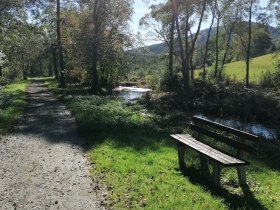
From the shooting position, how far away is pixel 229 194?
8219mm

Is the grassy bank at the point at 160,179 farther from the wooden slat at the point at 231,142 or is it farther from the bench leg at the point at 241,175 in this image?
the wooden slat at the point at 231,142

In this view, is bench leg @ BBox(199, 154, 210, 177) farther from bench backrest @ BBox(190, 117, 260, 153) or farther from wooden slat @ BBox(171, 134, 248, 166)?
bench backrest @ BBox(190, 117, 260, 153)

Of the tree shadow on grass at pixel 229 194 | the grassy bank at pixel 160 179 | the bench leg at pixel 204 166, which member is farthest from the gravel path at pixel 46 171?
the bench leg at pixel 204 166

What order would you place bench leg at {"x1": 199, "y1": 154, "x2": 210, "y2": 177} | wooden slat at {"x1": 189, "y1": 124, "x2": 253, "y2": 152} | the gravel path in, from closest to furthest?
the gravel path → wooden slat at {"x1": 189, "y1": 124, "x2": 253, "y2": 152} → bench leg at {"x1": 199, "y1": 154, "x2": 210, "y2": 177}

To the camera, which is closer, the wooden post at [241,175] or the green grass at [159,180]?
the green grass at [159,180]

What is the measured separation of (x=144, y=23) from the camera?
186 feet

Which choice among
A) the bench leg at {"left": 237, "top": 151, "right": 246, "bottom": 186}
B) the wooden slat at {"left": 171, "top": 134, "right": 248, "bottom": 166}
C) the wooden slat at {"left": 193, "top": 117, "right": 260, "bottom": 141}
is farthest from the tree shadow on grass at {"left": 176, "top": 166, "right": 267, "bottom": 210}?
the wooden slat at {"left": 193, "top": 117, "right": 260, "bottom": 141}

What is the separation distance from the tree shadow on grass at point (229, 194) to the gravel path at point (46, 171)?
2320 mm

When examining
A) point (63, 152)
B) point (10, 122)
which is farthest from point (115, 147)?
point (10, 122)

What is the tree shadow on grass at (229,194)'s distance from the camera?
7562 millimetres

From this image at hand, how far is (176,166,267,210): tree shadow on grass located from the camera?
7562 mm

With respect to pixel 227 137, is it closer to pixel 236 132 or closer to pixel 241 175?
pixel 236 132

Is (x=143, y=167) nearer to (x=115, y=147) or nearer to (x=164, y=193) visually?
(x=164, y=193)

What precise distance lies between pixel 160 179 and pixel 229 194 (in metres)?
1.77
